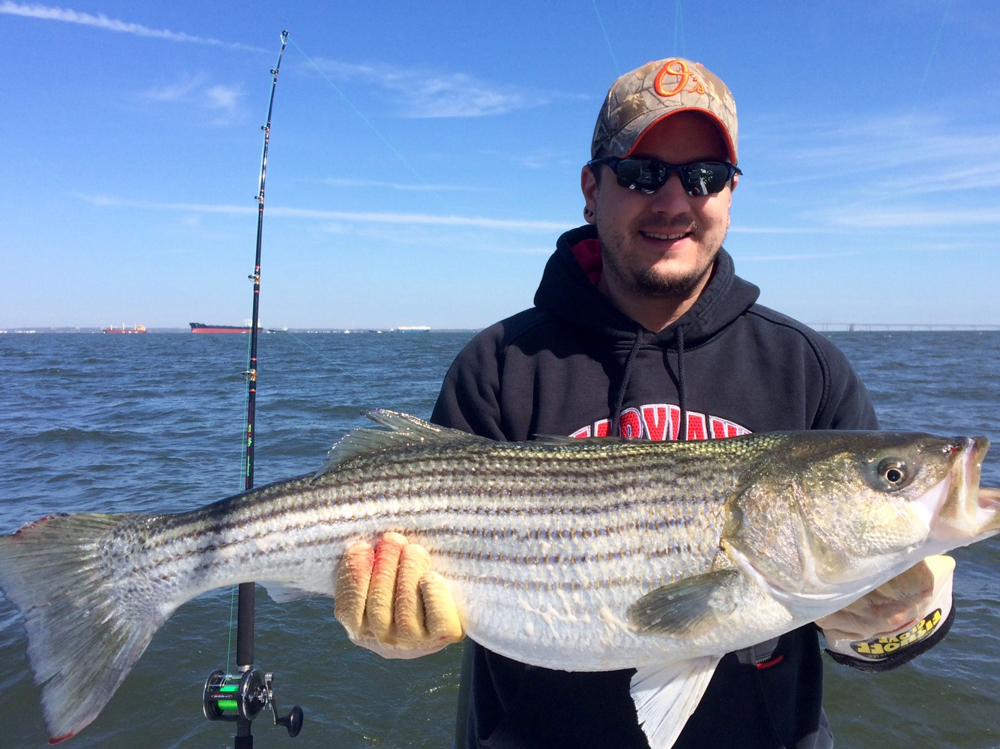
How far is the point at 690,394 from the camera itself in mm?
3467

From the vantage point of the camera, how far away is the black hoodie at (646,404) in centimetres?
310

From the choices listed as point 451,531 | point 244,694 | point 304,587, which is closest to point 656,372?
point 451,531

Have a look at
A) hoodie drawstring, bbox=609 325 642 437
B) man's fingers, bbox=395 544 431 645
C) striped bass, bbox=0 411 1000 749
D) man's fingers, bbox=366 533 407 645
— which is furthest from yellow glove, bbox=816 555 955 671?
man's fingers, bbox=366 533 407 645

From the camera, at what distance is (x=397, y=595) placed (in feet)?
9.41

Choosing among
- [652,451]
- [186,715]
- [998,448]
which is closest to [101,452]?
[186,715]

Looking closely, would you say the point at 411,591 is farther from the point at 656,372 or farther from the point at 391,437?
the point at 656,372

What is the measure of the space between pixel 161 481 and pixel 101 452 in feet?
13.5

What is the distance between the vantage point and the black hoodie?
3.10 m

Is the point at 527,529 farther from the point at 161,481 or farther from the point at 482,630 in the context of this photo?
the point at 161,481

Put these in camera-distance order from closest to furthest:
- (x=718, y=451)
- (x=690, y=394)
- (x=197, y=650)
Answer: (x=718, y=451) → (x=690, y=394) → (x=197, y=650)

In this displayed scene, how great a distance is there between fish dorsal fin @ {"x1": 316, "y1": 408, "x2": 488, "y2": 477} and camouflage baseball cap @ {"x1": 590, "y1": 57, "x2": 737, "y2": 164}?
1.81m

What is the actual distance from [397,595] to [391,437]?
0.80 m

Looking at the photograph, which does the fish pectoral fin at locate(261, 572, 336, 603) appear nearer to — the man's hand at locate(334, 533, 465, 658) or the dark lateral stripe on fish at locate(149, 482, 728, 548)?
the man's hand at locate(334, 533, 465, 658)

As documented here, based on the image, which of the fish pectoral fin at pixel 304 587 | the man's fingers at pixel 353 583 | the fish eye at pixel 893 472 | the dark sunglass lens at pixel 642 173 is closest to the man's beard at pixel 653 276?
the dark sunglass lens at pixel 642 173
